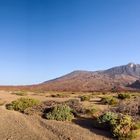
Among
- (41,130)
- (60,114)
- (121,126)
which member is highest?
(60,114)

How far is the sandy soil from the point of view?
1322 cm

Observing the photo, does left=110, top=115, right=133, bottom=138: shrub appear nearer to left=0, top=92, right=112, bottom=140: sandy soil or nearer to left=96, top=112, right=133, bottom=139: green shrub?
left=96, top=112, right=133, bottom=139: green shrub

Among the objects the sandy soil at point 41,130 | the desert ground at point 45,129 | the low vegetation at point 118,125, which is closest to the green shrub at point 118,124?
the low vegetation at point 118,125

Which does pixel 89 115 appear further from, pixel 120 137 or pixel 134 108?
pixel 120 137

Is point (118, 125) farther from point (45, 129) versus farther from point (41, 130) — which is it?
point (41, 130)

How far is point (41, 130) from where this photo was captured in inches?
561

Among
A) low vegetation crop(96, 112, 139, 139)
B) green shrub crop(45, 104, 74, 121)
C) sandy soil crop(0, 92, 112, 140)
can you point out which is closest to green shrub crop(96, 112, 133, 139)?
low vegetation crop(96, 112, 139, 139)

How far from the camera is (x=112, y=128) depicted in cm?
1370

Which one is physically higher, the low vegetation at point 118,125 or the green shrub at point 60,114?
the green shrub at point 60,114

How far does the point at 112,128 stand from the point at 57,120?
11.6 ft

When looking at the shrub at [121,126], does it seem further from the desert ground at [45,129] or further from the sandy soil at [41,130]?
the sandy soil at [41,130]

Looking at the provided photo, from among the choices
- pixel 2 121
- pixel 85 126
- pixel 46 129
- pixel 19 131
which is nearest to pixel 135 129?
pixel 85 126

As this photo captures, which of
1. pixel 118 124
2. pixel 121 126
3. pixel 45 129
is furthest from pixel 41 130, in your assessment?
pixel 121 126

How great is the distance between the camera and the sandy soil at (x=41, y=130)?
1322cm
